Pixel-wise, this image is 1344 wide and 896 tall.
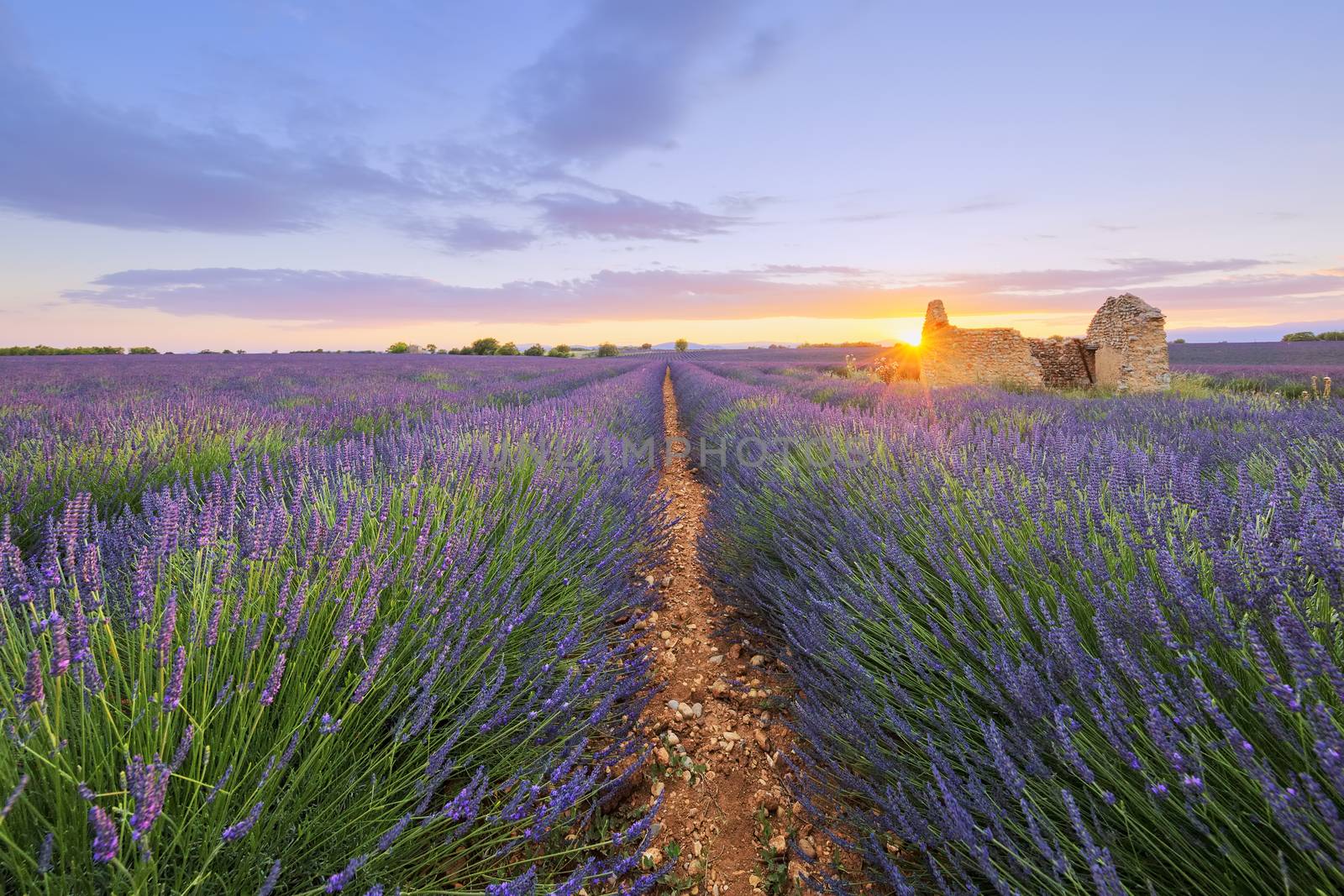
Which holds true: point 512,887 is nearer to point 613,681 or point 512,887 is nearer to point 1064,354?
point 613,681

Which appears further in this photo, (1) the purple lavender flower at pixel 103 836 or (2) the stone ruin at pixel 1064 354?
(2) the stone ruin at pixel 1064 354

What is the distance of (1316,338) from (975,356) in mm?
35789

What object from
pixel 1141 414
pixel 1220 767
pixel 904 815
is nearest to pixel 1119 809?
pixel 1220 767

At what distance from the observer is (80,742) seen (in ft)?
2.97

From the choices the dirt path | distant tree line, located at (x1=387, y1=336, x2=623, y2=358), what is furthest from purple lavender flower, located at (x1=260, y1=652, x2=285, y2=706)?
distant tree line, located at (x1=387, y1=336, x2=623, y2=358)

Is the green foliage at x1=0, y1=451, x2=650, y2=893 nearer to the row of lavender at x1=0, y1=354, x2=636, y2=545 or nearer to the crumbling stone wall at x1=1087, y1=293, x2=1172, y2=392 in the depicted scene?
the row of lavender at x1=0, y1=354, x2=636, y2=545

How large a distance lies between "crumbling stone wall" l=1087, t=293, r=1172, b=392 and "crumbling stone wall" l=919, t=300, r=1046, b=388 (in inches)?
62.3

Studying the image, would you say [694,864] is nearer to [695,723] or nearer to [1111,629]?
[695,723]

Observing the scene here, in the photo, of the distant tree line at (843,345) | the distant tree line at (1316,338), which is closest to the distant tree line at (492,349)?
the distant tree line at (843,345)

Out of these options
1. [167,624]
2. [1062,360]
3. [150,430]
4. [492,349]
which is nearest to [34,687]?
[167,624]

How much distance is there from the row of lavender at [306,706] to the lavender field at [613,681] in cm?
1

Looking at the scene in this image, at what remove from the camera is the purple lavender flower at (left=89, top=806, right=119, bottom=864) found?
60 centimetres

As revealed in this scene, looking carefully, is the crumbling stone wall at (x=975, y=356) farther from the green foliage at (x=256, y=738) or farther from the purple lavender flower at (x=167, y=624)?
the purple lavender flower at (x=167, y=624)

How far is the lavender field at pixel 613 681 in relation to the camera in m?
0.83
